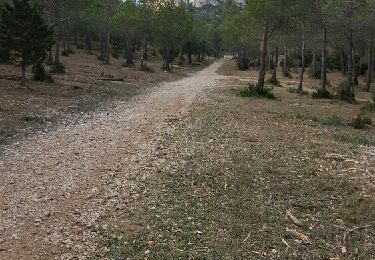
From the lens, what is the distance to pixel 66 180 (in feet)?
37.1

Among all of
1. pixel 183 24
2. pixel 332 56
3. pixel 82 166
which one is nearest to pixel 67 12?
pixel 183 24

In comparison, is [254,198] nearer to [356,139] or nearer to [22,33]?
[356,139]

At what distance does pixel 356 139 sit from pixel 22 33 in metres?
19.6

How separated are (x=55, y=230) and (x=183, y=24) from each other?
56.3 meters

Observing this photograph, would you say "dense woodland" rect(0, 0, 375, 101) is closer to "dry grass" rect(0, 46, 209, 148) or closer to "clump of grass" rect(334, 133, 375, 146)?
"dry grass" rect(0, 46, 209, 148)

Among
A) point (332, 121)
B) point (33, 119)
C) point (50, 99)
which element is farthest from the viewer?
point (50, 99)

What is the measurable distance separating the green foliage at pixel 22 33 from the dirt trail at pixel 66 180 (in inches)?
331

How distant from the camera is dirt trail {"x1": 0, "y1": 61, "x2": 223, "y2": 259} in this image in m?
8.20

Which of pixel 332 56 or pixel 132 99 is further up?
pixel 332 56

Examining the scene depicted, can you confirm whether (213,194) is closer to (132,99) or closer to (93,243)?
(93,243)

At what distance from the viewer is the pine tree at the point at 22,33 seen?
2409cm

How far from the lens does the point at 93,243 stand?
320 inches

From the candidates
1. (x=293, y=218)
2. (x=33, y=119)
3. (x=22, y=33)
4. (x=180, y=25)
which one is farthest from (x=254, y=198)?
(x=180, y=25)

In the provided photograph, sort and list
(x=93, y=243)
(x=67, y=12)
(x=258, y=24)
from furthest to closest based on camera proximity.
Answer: (x=67, y=12) → (x=258, y=24) → (x=93, y=243)
